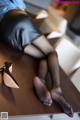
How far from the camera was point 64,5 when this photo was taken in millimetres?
2893

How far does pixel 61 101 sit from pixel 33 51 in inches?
11.7

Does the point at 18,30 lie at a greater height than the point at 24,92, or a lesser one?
greater

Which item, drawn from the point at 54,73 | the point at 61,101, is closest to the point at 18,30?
the point at 54,73

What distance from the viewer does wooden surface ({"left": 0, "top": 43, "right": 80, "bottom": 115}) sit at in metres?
0.79

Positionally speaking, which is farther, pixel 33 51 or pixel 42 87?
pixel 33 51

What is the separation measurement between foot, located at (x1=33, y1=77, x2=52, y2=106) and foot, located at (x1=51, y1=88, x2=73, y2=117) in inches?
0.9

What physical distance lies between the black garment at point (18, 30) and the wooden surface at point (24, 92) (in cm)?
6

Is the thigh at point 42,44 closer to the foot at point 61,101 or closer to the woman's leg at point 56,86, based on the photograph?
the woman's leg at point 56,86

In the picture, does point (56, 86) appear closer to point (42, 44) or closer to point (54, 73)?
point (54, 73)

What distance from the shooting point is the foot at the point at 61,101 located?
83cm

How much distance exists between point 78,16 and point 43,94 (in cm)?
166

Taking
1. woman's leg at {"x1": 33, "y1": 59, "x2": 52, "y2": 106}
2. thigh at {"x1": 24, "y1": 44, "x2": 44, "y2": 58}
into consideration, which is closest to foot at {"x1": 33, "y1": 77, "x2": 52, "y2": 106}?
woman's leg at {"x1": 33, "y1": 59, "x2": 52, "y2": 106}

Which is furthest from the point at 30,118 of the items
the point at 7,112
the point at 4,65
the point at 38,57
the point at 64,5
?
the point at 64,5

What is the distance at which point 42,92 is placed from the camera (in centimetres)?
86
